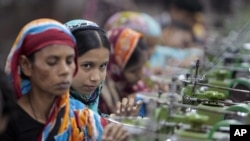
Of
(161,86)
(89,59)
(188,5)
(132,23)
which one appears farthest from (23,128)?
(188,5)

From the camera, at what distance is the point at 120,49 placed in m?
8.87

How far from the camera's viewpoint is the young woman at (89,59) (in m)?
5.95

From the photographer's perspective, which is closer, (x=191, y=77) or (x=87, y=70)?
(x=87, y=70)

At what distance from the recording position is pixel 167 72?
909 cm

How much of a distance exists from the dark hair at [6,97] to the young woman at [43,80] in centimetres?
18

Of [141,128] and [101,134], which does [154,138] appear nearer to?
[141,128]

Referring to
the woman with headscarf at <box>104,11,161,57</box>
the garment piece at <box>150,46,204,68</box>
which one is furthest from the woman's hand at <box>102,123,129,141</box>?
the garment piece at <box>150,46,204,68</box>

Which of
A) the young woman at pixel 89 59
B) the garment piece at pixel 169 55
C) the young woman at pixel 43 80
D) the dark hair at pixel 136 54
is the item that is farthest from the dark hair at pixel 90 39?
the garment piece at pixel 169 55

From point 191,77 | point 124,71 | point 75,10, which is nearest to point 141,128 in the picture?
point 191,77

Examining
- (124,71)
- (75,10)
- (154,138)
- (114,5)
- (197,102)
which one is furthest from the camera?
(75,10)

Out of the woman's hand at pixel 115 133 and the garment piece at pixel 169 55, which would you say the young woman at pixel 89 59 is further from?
the garment piece at pixel 169 55

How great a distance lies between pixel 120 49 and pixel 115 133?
12.6 ft

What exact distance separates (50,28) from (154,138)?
73 centimetres

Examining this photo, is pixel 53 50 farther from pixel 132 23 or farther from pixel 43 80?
pixel 132 23
